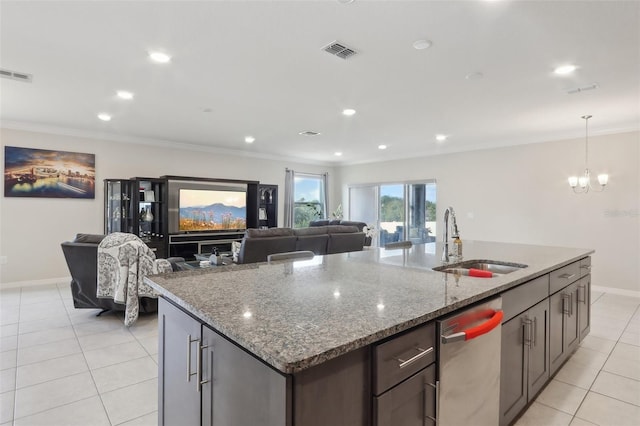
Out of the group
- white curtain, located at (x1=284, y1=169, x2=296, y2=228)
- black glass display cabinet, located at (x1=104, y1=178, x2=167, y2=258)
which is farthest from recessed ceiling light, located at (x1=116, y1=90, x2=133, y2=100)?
white curtain, located at (x1=284, y1=169, x2=296, y2=228)

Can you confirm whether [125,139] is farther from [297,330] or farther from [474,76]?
[297,330]

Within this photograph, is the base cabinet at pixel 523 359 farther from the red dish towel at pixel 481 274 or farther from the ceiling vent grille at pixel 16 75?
the ceiling vent grille at pixel 16 75

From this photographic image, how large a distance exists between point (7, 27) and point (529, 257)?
14.0ft

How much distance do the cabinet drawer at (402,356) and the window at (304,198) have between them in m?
7.27

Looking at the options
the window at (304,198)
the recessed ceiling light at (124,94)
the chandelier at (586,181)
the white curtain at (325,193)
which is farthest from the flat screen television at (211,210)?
the chandelier at (586,181)

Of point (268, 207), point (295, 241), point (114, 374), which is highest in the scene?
point (268, 207)

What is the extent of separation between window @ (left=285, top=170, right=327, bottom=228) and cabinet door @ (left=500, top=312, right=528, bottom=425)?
22.3 feet

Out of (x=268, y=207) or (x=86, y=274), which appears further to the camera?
(x=268, y=207)

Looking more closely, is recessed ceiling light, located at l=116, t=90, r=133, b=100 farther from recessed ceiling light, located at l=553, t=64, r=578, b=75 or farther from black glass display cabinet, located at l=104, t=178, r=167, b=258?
recessed ceiling light, located at l=553, t=64, r=578, b=75

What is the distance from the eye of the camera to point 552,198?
573 cm

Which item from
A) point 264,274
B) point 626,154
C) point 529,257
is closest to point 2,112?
point 264,274

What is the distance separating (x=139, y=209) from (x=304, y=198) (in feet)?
13.9

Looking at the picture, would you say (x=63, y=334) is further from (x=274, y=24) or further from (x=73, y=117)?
(x=274, y=24)

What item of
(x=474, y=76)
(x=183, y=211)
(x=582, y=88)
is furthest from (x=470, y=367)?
(x=183, y=211)
